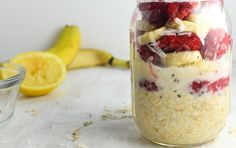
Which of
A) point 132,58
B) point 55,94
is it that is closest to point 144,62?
point 132,58

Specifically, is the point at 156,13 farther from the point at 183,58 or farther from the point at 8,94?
the point at 8,94

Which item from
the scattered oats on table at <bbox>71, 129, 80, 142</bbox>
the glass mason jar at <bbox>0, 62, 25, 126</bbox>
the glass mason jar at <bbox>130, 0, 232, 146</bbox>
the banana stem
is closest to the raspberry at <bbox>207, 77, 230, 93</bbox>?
the glass mason jar at <bbox>130, 0, 232, 146</bbox>

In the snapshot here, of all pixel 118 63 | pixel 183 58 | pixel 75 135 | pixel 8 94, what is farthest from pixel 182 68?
pixel 118 63

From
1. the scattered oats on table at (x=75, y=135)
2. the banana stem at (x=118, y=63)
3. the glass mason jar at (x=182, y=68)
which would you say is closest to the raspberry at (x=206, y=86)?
the glass mason jar at (x=182, y=68)

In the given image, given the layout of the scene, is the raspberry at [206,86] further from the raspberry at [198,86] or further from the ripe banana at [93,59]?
the ripe banana at [93,59]

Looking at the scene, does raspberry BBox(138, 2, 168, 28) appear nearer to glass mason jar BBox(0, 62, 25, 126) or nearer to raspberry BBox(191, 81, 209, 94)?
raspberry BBox(191, 81, 209, 94)

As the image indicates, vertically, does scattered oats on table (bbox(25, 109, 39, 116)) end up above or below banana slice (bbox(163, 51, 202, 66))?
below

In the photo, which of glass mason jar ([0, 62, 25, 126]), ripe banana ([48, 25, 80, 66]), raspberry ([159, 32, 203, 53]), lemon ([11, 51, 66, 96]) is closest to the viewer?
raspberry ([159, 32, 203, 53])

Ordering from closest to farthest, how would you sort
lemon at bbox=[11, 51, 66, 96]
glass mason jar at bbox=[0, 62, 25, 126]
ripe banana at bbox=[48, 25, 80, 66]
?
glass mason jar at bbox=[0, 62, 25, 126]
lemon at bbox=[11, 51, 66, 96]
ripe banana at bbox=[48, 25, 80, 66]
